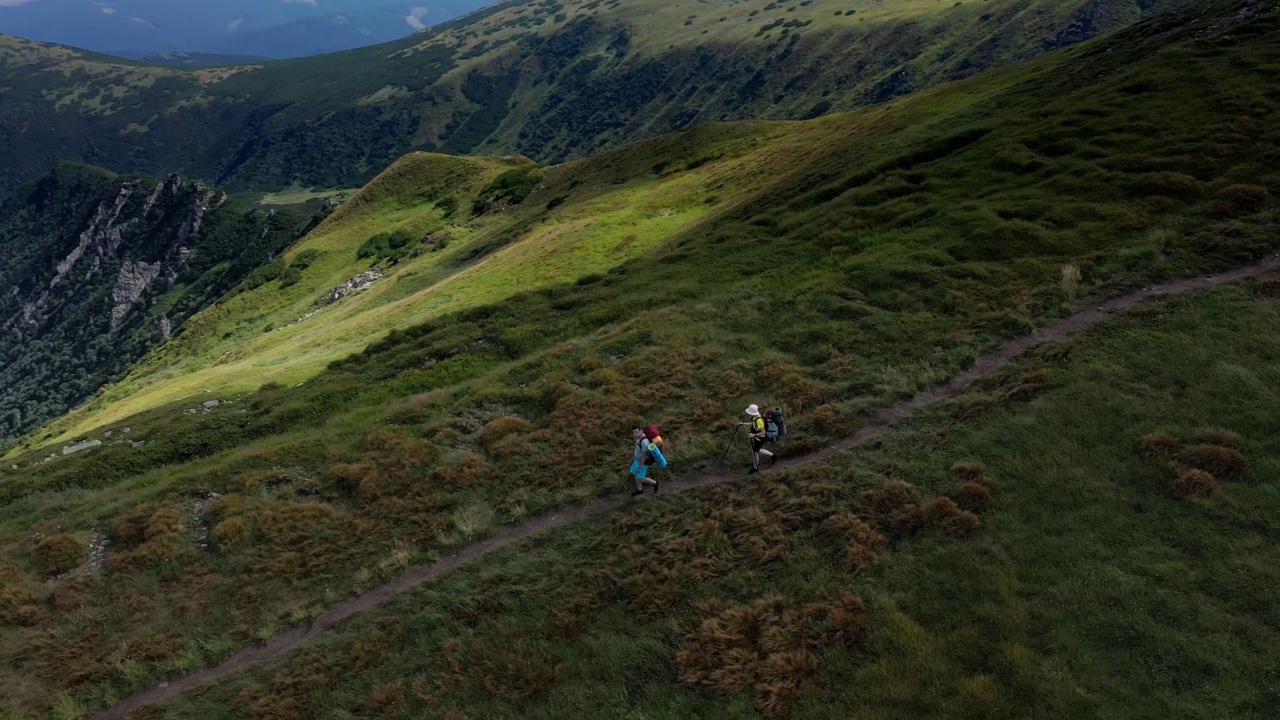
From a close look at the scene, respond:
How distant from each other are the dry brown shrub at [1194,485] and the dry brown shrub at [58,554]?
3493 cm

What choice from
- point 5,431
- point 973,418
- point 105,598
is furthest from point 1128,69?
point 5,431

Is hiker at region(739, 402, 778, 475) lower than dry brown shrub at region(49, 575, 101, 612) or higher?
lower

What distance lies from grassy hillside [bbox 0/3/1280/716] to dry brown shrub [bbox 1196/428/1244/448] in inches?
16.5

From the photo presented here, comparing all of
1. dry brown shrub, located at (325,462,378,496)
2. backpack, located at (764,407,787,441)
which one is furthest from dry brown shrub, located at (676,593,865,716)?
dry brown shrub, located at (325,462,378,496)

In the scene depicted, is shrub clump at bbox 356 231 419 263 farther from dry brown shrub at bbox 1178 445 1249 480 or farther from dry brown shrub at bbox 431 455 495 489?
dry brown shrub at bbox 1178 445 1249 480

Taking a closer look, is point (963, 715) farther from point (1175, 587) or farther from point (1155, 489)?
point (1155, 489)

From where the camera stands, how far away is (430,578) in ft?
63.0

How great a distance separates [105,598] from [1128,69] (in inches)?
3003

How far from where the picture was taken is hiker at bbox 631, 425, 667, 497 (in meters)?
20.7

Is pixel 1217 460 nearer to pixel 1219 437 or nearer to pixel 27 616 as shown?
pixel 1219 437

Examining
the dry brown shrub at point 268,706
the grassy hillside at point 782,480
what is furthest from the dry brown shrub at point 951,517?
the dry brown shrub at point 268,706

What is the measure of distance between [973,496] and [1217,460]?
6336 millimetres

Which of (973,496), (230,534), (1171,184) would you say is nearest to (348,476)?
(230,534)

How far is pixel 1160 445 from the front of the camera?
58.3ft
